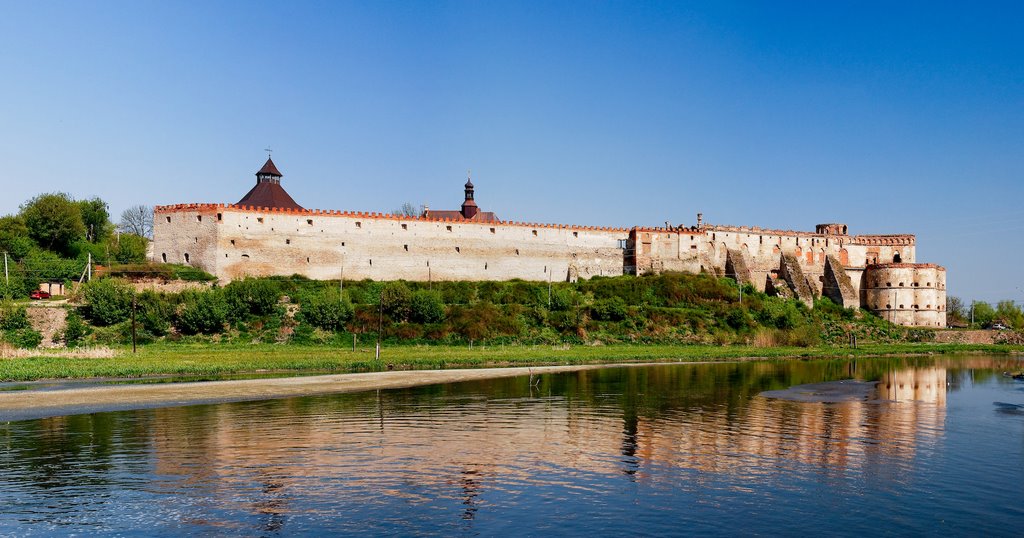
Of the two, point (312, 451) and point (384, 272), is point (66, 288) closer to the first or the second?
point (384, 272)

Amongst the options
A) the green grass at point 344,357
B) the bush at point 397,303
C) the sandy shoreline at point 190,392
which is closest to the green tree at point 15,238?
the green grass at point 344,357

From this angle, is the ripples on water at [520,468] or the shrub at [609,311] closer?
the ripples on water at [520,468]

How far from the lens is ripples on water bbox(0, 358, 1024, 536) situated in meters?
12.2

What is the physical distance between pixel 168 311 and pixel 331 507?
3287 centimetres

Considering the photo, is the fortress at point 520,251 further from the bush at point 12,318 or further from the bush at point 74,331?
the bush at point 12,318

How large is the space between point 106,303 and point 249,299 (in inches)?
271

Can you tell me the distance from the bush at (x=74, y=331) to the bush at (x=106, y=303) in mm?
866

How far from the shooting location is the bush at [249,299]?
4303 cm

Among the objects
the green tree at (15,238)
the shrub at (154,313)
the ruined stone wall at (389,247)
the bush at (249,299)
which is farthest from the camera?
the green tree at (15,238)

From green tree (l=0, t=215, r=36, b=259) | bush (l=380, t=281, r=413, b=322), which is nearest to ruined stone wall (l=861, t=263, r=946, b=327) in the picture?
bush (l=380, t=281, r=413, b=322)

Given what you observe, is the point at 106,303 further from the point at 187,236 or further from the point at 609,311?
the point at 609,311

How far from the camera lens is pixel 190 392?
84.8 ft

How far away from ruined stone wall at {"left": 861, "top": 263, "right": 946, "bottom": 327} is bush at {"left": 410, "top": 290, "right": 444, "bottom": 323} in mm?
36231

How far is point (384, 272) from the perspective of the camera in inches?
2046
